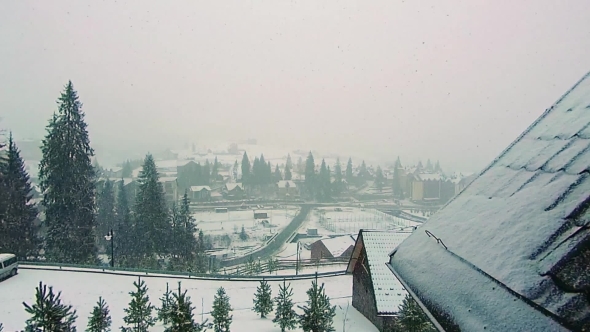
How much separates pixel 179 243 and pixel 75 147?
36.3 ft

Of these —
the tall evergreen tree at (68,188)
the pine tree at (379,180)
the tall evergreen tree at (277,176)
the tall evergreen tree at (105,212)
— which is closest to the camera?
the tall evergreen tree at (68,188)

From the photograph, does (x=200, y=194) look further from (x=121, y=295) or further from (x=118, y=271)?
(x=121, y=295)

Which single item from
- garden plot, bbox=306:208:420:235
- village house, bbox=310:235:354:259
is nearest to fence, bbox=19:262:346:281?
village house, bbox=310:235:354:259

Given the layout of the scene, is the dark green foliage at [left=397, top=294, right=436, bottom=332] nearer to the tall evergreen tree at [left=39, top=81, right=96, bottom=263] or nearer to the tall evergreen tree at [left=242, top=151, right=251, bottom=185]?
the tall evergreen tree at [left=39, top=81, right=96, bottom=263]

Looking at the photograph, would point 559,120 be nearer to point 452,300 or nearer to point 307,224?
point 452,300

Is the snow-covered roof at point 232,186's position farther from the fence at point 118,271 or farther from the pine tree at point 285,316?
the pine tree at point 285,316

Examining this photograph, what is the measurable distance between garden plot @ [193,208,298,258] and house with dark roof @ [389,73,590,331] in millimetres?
42611

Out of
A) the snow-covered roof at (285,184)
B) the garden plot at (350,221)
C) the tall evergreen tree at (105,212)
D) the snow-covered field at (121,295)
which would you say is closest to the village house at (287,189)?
the snow-covered roof at (285,184)

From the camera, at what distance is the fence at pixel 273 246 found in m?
40.9

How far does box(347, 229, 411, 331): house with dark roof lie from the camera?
46.7ft

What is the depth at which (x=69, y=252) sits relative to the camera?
24.7 metres

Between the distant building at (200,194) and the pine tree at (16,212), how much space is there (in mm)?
49612

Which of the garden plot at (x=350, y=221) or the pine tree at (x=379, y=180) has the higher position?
the pine tree at (x=379, y=180)

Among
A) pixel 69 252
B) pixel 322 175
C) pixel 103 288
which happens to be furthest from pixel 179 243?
pixel 322 175
